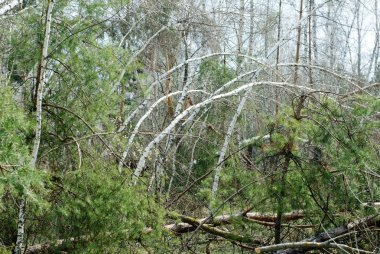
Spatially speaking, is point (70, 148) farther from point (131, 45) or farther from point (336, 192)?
point (131, 45)

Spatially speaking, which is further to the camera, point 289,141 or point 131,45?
point 131,45

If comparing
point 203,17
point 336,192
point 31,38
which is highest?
point 203,17

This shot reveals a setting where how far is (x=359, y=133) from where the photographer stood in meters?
4.87

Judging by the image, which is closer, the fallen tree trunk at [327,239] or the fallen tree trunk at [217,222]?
the fallen tree trunk at [327,239]

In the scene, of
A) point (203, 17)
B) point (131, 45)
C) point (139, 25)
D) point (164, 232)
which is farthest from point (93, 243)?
point (131, 45)

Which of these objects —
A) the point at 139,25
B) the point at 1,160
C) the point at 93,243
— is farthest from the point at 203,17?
the point at 1,160

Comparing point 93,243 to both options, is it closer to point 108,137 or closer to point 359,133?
point 108,137

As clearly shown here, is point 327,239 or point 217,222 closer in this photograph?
point 327,239

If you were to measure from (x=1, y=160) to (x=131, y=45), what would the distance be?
7807mm

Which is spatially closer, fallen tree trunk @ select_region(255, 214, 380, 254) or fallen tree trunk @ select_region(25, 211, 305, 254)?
fallen tree trunk @ select_region(255, 214, 380, 254)

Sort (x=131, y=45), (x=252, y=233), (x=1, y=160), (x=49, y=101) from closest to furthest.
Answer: (x=1, y=160)
(x=49, y=101)
(x=252, y=233)
(x=131, y=45)

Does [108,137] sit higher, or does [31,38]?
[31,38]

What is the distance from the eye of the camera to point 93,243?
4961 millimetres

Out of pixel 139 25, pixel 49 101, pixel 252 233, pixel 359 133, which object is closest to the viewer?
pixel 359 133
